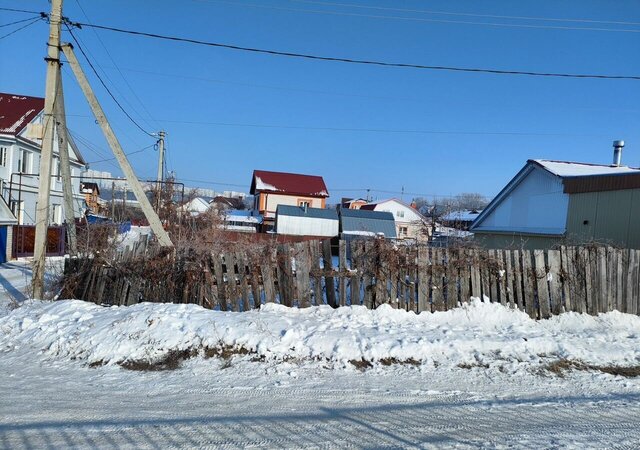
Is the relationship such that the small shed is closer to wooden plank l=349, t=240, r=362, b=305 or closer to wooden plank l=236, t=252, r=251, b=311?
wooden plank l=236, t=252, r=251, b=311

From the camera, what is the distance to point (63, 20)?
855 centimetres

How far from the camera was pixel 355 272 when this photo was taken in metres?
7.44

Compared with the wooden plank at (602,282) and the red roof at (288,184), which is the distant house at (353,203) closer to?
the red roof at (288,184)

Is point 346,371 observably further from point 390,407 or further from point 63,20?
point 63,20

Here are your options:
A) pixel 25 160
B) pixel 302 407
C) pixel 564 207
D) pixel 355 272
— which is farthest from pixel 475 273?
pixel 25 160

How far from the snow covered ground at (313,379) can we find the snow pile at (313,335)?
0.02 m

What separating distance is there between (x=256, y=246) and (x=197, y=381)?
3166 mm

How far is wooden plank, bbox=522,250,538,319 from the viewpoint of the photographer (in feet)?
25.2

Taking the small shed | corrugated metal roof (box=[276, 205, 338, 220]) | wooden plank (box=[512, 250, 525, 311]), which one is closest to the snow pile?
wooden plank (box=[512, 250, 525, 311])

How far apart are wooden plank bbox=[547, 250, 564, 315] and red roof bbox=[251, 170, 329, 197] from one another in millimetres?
44352

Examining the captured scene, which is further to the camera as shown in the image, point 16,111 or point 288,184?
point 288,184

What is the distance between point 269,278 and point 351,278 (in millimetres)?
1490

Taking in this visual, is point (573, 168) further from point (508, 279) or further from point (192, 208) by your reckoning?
point (192, 208)

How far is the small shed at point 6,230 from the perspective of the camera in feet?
57.5
